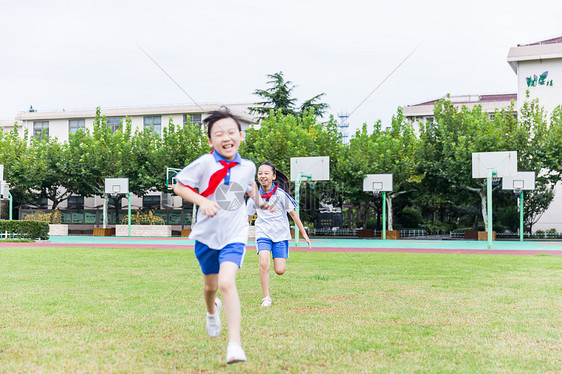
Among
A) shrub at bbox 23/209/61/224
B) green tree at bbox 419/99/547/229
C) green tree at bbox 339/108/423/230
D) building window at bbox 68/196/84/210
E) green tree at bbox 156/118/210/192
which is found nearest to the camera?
green tree at bbox 419/99/547/229

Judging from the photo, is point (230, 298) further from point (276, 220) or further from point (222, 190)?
point (276, 220)

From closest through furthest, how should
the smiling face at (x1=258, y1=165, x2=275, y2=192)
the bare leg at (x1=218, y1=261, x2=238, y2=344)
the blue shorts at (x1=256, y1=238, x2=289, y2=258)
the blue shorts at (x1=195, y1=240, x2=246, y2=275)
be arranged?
the bare leg at (x1=218, y1=261, x2=238, y2=344) → the blue shorts at (x1=195, y1=240, x2=246, y2=275) → the smiling face at (x1=258, y1=165, x2=275, y2=192) → the blue shorts at (x1=256, y1=238, x2=289, y2=258)

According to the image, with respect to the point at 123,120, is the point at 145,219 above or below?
below

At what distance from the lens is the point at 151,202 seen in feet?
180

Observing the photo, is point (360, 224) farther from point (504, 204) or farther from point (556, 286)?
point (556, 286)

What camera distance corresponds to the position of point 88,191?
148 feet

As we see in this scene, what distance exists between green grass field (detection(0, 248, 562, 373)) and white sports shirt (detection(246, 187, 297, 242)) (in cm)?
89

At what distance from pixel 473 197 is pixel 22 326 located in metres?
35.7

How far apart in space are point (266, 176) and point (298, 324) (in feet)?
8.03

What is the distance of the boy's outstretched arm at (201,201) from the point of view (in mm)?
4488

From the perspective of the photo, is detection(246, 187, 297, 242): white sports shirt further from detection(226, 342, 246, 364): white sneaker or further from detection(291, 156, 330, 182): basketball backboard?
detection(291, 156, 330, 182): basketball backboard

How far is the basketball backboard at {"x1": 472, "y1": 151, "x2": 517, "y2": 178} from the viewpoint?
2627 centimetres

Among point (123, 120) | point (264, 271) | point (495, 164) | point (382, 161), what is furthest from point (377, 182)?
point (123, 120)

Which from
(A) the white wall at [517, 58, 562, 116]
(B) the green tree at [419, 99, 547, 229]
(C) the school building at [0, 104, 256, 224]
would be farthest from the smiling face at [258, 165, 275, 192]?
(C) the school building at [0, 104, 256, 224]
